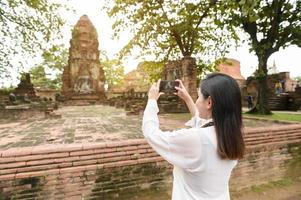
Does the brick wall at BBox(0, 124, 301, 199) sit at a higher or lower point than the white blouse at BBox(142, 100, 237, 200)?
lower

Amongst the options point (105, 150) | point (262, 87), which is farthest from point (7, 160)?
point (262, 87)

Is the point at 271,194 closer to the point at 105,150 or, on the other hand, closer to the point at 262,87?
the point at 105,150

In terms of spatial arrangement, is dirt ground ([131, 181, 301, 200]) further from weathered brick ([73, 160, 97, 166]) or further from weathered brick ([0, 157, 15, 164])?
weathered brick ([0, 157, 15, 164])

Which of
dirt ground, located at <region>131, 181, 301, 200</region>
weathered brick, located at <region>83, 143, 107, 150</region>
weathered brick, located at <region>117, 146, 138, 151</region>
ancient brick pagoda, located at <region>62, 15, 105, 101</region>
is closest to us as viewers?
weathered brick, located at <region>83, 143, 107, 150</region>

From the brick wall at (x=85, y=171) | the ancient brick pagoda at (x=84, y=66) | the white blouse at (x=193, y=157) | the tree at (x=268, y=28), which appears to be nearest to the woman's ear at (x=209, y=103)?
the white blouse at (x=193, y=157)

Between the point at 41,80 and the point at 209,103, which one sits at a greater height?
the point at 41,80

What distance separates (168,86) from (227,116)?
477mm

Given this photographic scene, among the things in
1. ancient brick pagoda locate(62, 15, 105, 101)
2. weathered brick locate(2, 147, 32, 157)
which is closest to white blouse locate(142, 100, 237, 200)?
weathered brick locate(2, 147, 32, 157)

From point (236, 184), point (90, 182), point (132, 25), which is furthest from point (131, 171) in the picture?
point (132, 25)

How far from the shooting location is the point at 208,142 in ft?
4.94

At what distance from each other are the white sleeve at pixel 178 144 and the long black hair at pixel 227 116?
0.51 ft

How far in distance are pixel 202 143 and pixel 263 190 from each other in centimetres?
512

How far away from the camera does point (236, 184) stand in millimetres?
5520

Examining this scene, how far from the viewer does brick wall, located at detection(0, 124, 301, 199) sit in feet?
12.5
